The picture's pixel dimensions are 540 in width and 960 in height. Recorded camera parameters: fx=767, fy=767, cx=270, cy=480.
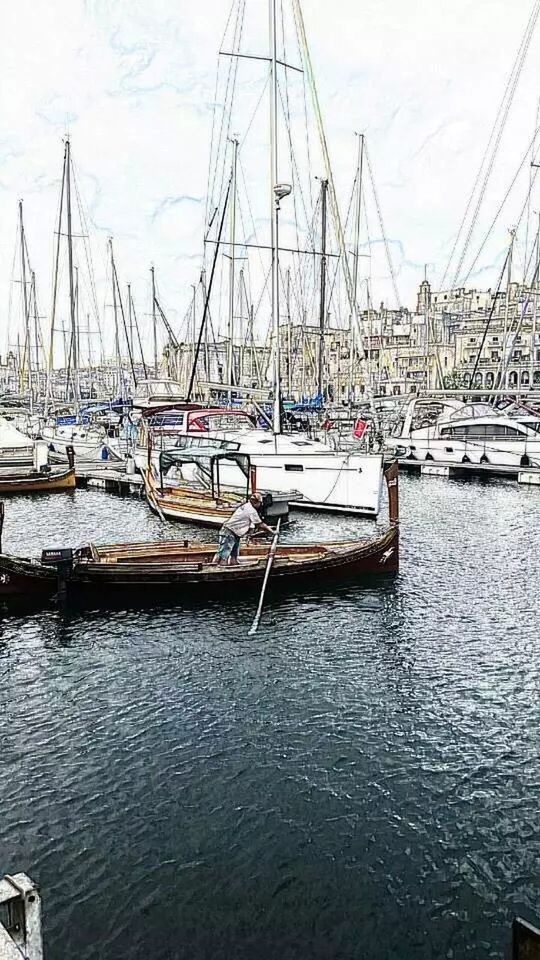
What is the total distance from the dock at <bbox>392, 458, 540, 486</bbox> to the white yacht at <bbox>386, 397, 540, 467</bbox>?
0.75 meters

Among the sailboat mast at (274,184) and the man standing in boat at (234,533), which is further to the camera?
the sailboat mast at (274,184)

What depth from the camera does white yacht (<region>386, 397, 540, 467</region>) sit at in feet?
151

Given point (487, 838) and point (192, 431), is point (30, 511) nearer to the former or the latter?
point (192, 431)

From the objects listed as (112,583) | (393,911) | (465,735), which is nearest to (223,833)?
(393,911)

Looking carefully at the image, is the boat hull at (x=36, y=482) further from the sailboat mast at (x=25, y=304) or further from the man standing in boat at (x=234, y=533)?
the sailboat mast at (x=25, y=304)

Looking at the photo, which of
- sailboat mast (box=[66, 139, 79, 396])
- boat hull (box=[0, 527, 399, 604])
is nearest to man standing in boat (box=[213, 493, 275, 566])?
boat hull (box=[0, 527, 399, 604])

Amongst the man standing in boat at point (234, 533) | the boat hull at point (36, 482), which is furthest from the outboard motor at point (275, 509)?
the boat hull at point (36, 482)

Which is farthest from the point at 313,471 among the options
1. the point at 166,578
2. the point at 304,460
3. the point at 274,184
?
the point at 166,578

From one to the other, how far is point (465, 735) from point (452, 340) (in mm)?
140087

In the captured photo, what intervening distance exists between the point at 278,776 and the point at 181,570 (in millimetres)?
9121

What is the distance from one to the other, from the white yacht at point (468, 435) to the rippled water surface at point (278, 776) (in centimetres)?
2614

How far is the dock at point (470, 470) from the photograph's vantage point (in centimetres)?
4212

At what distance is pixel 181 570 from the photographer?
2030 cm

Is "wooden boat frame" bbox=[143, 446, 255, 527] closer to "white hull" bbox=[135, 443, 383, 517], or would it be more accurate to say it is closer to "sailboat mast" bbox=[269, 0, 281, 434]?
"white hull" bbox=[135, 443, 383, 517]
